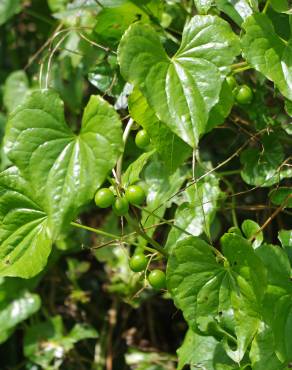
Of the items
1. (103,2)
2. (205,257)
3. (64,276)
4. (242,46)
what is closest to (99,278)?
(64,276)

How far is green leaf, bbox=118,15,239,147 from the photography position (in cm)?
97

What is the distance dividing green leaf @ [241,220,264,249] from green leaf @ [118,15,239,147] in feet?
0.76

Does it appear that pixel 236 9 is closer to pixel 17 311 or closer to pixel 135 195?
pixel 135 195

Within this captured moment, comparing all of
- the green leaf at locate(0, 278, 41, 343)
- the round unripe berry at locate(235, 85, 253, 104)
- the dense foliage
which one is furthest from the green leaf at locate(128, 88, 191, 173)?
the green leaf at locate(0, 278, 41, 343)

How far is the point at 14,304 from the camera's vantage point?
175cm

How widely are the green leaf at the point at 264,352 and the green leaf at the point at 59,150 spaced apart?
35 cm

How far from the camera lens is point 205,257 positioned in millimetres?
1058

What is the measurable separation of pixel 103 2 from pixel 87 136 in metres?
0.56

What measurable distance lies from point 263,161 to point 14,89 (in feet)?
2.79

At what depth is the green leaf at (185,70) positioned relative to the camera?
972 millimetres

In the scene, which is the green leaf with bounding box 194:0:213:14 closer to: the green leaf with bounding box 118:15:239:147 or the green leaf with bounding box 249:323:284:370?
the green leaf with bounding box 118:15:239:147

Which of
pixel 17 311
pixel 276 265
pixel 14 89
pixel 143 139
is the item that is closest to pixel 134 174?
pixel 143 139

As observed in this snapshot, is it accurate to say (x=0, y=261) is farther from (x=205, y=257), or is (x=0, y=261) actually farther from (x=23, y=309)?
(x=23, y=309)

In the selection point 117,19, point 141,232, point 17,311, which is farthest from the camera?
point 17,311
